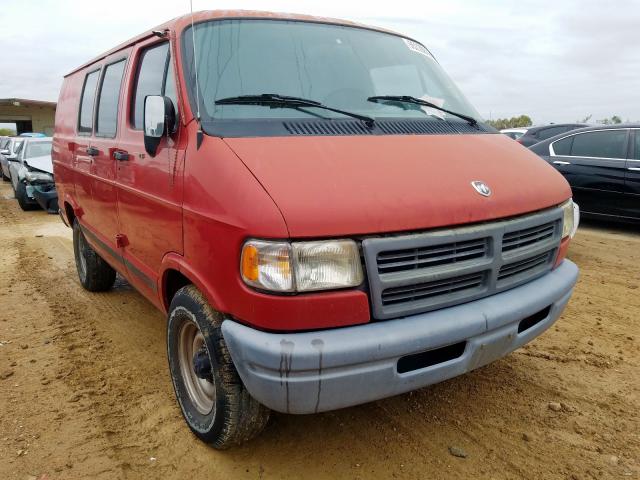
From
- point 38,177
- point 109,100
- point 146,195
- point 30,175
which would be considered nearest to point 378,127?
point 146,195

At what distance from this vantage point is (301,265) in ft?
6.82

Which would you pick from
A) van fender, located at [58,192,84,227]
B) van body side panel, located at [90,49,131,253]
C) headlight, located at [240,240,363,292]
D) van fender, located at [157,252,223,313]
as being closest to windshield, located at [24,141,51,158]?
van fender, located at [58,192,84,227]

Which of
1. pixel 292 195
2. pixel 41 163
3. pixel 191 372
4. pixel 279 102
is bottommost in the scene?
pixel 191 372

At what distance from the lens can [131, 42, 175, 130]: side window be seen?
9.96ft

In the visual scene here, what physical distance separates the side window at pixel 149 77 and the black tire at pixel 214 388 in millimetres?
1213

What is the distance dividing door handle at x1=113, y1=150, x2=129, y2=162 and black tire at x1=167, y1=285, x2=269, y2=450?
1.11 metres

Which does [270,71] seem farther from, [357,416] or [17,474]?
[17,474]

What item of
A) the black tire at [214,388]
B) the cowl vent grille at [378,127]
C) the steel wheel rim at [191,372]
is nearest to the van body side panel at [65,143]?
the steel wheel rim at [191,372]

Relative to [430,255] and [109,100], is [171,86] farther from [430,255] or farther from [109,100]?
[430,255]

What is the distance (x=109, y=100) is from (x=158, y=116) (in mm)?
1467

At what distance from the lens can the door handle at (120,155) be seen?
3308 mm

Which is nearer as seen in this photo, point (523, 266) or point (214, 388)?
point (214, 388)

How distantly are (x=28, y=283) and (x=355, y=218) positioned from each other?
16.5 feet

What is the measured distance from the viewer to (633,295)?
4.94m
